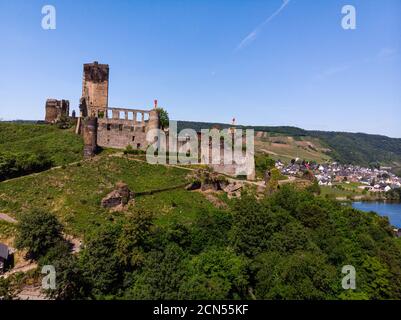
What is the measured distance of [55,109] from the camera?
220ft

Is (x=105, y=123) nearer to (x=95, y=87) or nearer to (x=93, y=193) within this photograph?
(x=95, y=87)

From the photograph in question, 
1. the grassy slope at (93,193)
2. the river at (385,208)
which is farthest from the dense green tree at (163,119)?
the river at (385,208)

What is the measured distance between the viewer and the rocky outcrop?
4300 cm

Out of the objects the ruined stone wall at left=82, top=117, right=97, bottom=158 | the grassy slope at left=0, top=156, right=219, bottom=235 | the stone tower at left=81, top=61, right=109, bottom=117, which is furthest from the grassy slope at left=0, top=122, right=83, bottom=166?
the stone tower at left=81, top=61, right=109, bottom=117

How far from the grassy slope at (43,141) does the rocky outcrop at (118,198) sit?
12.9 metres

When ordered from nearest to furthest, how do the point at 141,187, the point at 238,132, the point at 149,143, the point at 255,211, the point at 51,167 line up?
the point at 255,211
the point at 141,187
the point at 51,167
the point at 149,143
the point at 238,132

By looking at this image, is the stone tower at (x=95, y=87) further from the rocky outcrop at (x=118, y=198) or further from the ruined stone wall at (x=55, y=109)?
the rocky outcrop at (x=118, y=198)

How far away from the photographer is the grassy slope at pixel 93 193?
41281 millimetres

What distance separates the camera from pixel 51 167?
172 feet

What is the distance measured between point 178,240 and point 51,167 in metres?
27.0

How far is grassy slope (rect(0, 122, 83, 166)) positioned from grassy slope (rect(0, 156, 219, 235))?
4.28 m

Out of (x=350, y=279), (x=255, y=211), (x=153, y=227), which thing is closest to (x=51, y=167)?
(x=153, y=227)

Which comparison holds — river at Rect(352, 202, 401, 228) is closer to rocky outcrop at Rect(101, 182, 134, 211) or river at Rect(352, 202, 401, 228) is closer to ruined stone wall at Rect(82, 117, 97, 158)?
rocky outcrop at Rect(101, 182, 134, 211)
